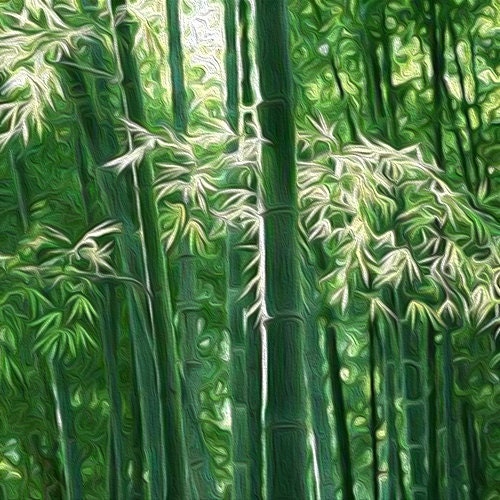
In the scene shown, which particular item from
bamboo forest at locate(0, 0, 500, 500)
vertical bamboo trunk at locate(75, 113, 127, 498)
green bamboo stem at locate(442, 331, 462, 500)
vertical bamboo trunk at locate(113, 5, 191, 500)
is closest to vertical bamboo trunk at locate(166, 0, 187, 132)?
bamboo forest at locate(0, 0, 500, 500)

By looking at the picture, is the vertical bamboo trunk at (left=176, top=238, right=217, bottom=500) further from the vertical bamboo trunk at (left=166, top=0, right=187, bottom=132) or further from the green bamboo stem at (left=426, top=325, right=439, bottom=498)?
the green bamboo stem at (left=426, top=325, right=439, bottom=498)

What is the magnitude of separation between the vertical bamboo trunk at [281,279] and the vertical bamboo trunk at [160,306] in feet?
1.26

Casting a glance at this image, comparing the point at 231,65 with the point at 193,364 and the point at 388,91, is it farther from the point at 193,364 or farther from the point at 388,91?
the point at 193,364

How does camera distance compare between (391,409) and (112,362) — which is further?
(391,409)

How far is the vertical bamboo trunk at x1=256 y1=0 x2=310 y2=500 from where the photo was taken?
2.74m

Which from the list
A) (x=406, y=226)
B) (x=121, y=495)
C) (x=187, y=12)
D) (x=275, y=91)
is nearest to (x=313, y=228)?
(x=406, y=226)

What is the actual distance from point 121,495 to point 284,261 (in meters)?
0.98

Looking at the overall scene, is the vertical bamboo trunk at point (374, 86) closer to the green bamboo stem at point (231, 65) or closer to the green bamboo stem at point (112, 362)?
the green bamboo stem at point (231, 65)

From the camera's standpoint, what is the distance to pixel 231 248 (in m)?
3.17

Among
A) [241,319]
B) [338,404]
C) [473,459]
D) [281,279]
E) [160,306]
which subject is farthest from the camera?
[473,459]

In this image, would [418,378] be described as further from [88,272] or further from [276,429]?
[88,272]

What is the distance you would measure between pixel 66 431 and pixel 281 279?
0.97 m

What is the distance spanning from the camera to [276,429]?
2785 millimetres

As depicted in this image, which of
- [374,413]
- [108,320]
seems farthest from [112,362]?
[374,413]
